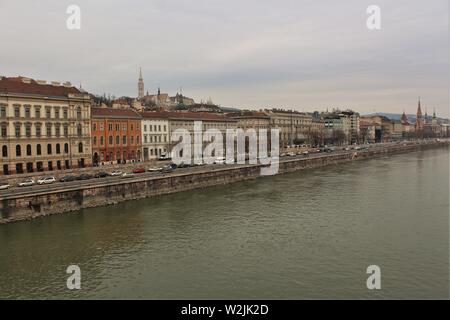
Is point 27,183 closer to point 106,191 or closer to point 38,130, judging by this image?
point 106,191

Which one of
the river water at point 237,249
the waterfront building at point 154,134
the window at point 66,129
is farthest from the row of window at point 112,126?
the river water at point 237,249

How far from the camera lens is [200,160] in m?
54.9

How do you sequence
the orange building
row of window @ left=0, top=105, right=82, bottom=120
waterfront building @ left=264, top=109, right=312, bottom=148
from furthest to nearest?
1. waterfront building @ left=264, top=109, right=312, bottom=148
2. the orange building
3. row of window @ left=0, top=105, right=82, bottom=120

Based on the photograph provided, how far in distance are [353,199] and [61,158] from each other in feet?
85.1

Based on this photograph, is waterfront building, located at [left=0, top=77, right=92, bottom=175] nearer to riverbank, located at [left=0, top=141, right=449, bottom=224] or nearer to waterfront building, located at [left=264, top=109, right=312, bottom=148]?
riverbank, located at [left=0, top=141, right=449, bottom=224]

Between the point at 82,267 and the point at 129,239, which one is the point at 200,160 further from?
the point at 82,267

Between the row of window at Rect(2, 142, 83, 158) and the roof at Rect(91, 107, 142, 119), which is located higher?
the roof at Rect(91, 107, 142, 119)

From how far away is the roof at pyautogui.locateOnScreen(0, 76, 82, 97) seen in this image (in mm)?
37594

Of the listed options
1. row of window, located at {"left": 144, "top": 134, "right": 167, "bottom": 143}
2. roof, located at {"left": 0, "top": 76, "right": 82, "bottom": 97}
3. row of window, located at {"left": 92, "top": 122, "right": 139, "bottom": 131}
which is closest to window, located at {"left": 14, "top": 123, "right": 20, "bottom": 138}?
roof, located at {"left": 0, "top": 76, "right": 82, "bottom": 97}

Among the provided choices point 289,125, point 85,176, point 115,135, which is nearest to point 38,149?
point 85,176

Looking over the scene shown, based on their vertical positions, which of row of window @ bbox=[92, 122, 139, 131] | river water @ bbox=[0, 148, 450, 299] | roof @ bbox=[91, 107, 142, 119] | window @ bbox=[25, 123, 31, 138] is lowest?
river water @ bbox=[0, 148, 450, 299]

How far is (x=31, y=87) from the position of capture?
130 feet

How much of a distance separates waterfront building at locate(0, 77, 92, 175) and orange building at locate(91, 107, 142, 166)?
1961 millimetres

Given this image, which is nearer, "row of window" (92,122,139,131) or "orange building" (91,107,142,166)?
"row of window" (92,122,139,131)
